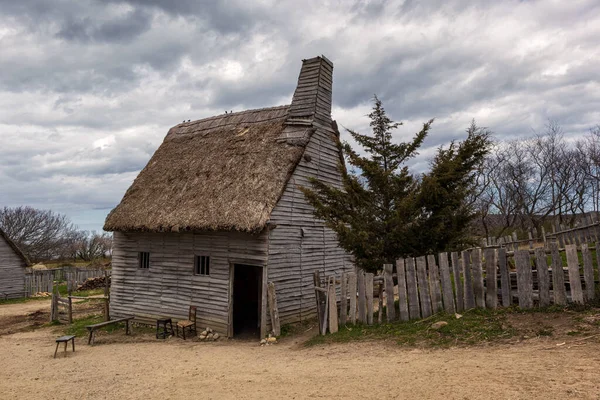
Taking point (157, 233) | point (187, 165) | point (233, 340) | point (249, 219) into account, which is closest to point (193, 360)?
point (233, 340)

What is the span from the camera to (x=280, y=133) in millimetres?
14570

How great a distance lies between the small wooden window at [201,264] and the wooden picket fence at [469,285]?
187 inches

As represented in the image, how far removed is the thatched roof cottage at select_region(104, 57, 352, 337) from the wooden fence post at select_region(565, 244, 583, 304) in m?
6.45

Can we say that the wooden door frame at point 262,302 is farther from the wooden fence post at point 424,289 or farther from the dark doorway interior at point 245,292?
the wooden fence post at point 424,289

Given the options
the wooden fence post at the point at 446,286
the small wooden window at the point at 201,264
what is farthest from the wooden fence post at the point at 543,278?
the small wooden window at the point at 201,264

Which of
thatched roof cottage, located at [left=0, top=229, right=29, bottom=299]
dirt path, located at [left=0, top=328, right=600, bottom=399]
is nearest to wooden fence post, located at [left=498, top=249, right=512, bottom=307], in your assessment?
dirt path, located at [left=0, top=328, right=600, bottom=399]

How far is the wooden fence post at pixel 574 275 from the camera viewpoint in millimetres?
7254

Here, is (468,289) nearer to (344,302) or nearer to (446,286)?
(446,286)

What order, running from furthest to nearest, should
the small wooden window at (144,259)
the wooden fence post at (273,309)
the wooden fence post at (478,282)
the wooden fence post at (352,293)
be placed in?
the small wooden window at (144,259) < the wooden fence post at (273,309) < the wooden fence post at (352,293) < the wooden fence post at (478,282)

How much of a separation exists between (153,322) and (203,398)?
29.4 ft

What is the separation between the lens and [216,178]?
14305 millimetres

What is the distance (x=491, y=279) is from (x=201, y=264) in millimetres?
9238

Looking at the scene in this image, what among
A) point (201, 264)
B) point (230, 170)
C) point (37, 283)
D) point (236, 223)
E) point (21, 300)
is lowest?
point (21, 300)

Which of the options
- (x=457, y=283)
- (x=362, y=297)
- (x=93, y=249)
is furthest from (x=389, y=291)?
(x=93, y=249)
